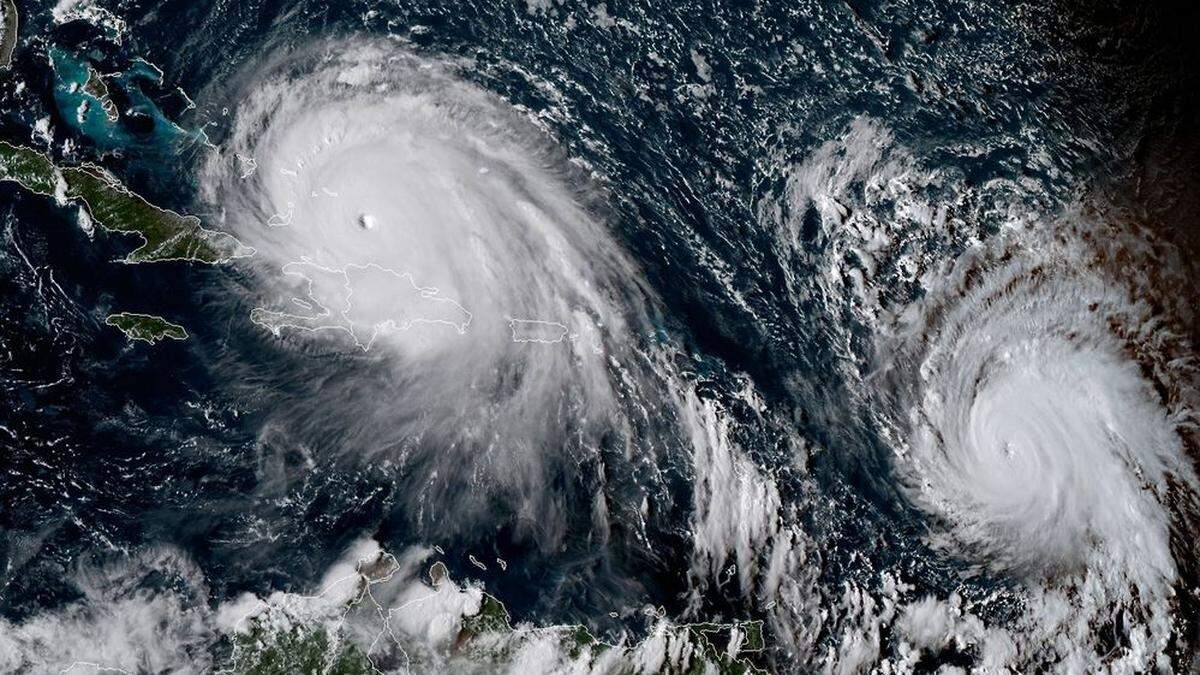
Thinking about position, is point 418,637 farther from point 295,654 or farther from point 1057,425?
point 1057,425

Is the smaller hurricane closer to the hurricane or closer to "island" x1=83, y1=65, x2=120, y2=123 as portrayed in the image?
the hurricane

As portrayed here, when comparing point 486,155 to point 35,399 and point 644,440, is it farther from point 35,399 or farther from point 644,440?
point 35,399

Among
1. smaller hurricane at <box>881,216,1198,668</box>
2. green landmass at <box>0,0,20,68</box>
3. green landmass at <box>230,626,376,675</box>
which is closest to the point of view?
green landmass at <box>230,626,376,675</box>

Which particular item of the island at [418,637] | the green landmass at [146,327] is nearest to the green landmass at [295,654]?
the island at [418,637]

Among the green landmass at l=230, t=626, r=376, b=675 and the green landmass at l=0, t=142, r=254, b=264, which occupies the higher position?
the green landmass at l=0, t=142, r=254, b=264

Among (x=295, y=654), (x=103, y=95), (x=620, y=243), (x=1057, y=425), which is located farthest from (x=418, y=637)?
(x=1057, y=425)

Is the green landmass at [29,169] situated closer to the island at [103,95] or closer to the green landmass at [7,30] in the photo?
the island at [103,95]

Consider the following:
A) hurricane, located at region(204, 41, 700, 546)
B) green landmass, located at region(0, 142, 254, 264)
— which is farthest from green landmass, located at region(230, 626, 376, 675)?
green landmass, located at region(0, 142, 254, 264)
